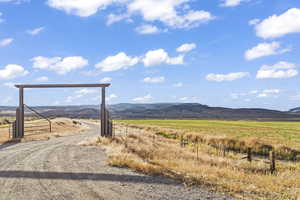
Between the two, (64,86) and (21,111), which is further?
(21,111)

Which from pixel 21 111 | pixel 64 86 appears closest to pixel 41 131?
pixel 21 111

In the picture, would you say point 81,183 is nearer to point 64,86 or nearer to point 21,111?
point 64,86

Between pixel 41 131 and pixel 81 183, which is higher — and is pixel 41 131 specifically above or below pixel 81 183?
below

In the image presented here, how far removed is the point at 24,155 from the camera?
15477 mm

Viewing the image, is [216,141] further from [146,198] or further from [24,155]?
[146,198]

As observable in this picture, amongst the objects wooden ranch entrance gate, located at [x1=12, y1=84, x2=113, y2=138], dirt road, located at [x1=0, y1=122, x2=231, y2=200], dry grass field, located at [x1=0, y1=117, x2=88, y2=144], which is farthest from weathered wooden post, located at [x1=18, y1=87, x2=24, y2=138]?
dirt road, located at [x1=0, y1=122, x2=231, y2=200]

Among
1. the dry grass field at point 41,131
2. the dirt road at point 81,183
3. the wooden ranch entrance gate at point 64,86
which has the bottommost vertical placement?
the dry grass field at point 41,131

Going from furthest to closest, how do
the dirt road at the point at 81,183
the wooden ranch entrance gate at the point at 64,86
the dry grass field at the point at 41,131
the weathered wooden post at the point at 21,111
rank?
the dry grass field at the point at 41,131 → the weathered wooden post at the point at 21,111 → the wooden ranch entrance gate at the point at 64,86 → the dirt road at the point at 81,183

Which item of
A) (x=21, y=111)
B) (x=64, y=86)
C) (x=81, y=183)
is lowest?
(x=81, y=183)

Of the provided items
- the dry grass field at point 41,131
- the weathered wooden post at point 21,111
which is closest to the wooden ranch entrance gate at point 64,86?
the weathered wooden post at point 21,111

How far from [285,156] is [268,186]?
1778 cm

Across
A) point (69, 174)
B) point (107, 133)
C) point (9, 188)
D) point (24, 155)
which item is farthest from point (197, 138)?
point (9, 188)

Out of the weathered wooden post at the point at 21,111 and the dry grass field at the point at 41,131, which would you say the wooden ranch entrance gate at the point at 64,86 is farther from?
the dry grass field at the point at 41,131

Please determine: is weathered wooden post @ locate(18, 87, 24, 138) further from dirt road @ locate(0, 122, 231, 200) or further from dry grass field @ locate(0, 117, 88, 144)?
dirt road @ locate(0, 122, 231, 200)
